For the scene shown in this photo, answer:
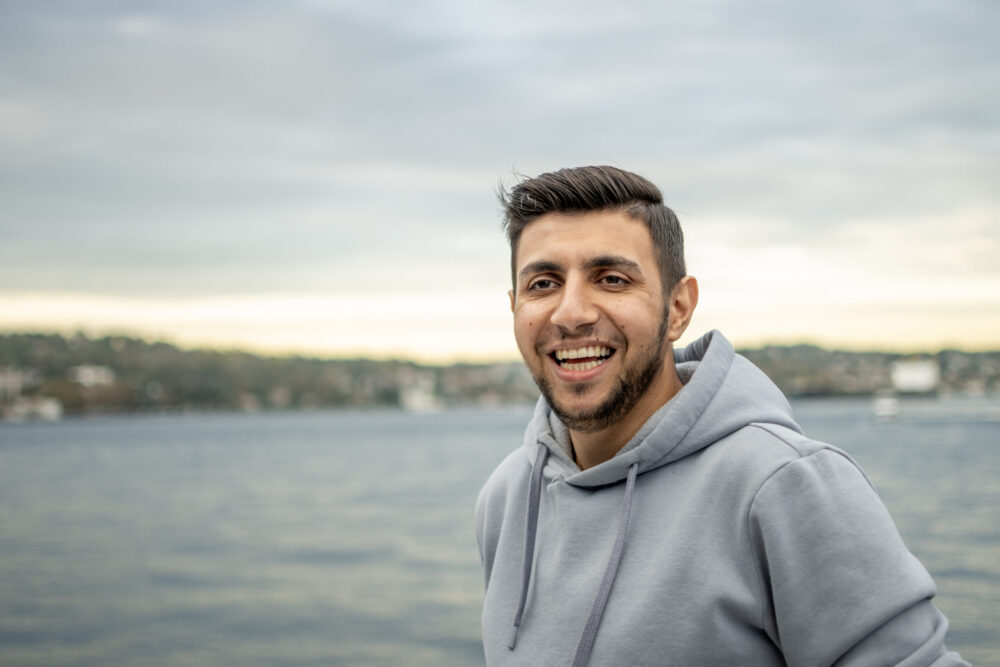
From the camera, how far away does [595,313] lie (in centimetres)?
229

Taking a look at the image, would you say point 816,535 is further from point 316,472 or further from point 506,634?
point 316,472

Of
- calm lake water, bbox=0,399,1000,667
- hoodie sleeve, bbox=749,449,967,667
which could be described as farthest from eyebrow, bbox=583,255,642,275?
calm lake water, bbox=0,399,1000,667

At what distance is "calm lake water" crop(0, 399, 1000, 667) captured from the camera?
1645cm

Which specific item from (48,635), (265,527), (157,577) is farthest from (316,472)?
(48,635)

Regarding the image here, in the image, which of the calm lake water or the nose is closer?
the nose

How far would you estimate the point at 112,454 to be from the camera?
9394 cm

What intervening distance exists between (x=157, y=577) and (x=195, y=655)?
32.4 ft

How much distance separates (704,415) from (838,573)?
1.63ft

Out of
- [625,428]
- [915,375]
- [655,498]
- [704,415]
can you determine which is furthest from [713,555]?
[915,375]

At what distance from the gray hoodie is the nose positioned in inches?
11.8

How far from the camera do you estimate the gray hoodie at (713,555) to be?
1.85 meters

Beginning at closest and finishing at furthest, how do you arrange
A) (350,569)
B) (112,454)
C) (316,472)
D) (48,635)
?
(48,635) → (350,569) → (316,472) → (112,454)

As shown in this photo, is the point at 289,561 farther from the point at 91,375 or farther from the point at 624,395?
the point at 91,375

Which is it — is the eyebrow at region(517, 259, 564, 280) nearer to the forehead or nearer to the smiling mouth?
the forehead
